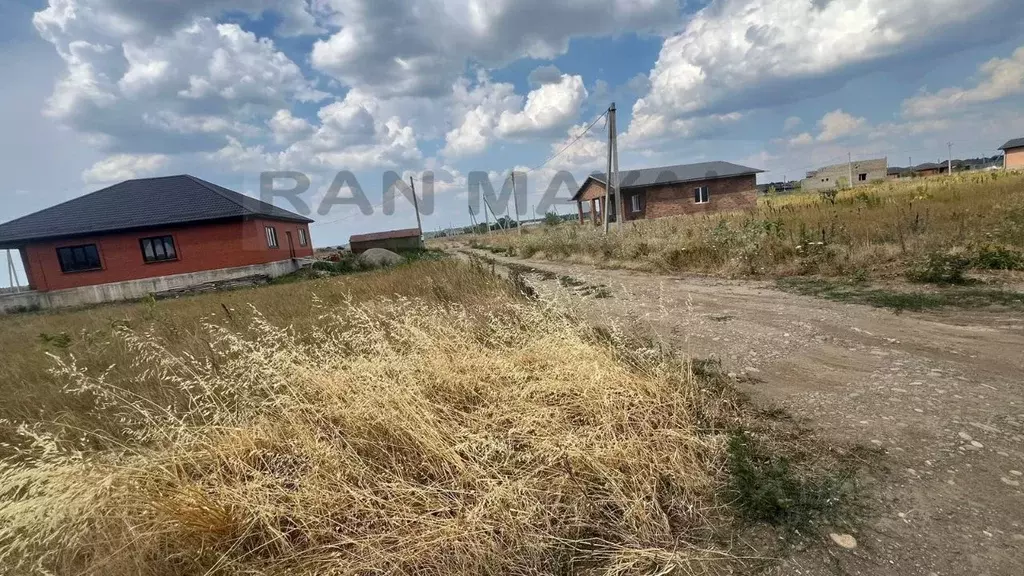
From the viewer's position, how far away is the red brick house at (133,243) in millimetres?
17797

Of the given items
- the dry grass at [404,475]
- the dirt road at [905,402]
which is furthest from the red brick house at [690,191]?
the dry grass at [404,475]

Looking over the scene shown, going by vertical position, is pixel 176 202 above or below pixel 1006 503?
above

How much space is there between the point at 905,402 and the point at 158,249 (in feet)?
79.6

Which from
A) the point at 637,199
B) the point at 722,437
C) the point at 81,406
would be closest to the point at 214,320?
the point at 81,406

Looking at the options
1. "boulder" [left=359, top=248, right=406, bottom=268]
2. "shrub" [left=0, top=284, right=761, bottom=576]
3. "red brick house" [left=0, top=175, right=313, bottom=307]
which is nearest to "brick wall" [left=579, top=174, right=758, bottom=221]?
"boulder" [left=359, top=248, right=406, bottom=268]

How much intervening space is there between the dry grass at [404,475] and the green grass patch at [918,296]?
352 cm

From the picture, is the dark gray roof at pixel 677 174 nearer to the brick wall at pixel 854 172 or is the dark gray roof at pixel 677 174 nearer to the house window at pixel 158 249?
the brick wall at pixel 854 172

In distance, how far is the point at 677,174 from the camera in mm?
28719

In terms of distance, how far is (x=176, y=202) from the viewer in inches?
771

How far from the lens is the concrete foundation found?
17344mm

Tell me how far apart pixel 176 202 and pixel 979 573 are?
2570 centimetres

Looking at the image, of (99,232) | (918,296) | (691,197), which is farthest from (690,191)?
(99,232)

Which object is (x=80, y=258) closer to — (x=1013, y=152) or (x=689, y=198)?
(x=689, y=198)

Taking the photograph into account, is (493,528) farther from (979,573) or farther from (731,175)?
(731,175)
